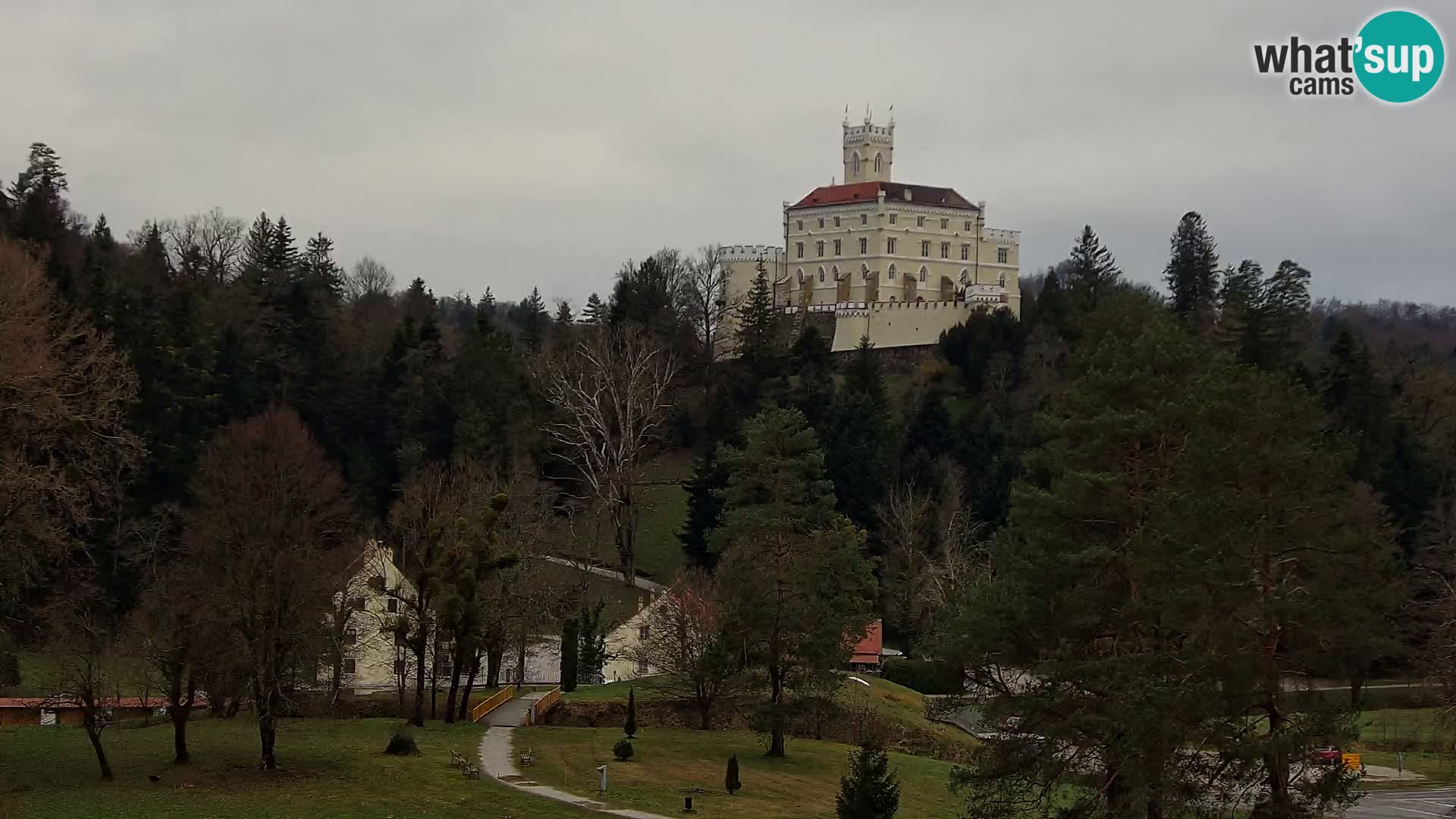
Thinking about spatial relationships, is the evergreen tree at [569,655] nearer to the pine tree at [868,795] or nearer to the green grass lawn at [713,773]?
the green grass lawn at [713,773]

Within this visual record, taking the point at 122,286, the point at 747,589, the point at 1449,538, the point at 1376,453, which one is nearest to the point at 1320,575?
the point at 747,589

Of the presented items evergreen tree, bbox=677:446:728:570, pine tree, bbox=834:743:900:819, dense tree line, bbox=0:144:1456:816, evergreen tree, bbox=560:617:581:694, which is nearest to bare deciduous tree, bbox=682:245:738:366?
dense tree line, bbox=0:144:1456:816

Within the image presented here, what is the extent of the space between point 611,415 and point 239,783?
152ft

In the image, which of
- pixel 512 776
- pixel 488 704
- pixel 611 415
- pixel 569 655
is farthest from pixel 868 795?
pixel 611 415

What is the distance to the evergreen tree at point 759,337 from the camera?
278 feet

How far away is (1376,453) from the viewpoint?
7181cm

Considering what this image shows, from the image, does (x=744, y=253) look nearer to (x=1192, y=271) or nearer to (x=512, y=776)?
(x=1192, y=271)

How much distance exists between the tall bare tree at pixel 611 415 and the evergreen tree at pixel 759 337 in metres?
5.05

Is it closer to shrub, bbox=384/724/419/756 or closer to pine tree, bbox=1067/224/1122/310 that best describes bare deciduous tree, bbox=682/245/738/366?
pine tree, bbox=1067/224/1122/310

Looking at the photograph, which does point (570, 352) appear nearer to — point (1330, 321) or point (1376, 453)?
point (1376, 453)

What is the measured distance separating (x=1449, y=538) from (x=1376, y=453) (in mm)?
13389

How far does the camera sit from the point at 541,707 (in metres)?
46.4

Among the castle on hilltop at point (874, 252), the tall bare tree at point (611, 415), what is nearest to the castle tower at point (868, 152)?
the castle on hilltop at point (874, 252)

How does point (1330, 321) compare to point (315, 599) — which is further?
point (1330, 321)
